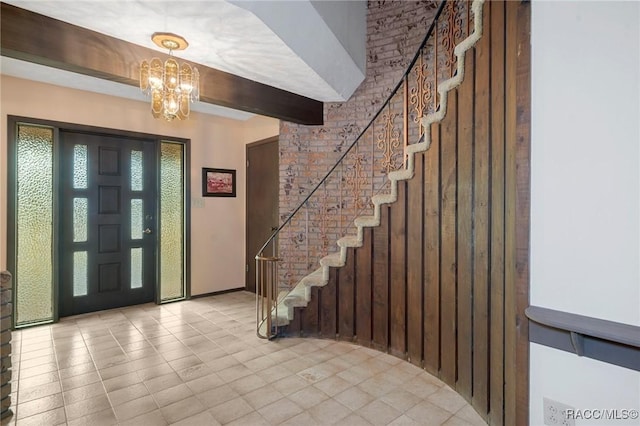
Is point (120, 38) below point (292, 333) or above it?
above

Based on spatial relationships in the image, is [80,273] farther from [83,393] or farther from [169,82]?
[169,82]

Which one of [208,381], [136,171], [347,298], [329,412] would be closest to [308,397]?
[329,412]

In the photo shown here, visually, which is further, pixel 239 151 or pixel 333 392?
pixel 239 151

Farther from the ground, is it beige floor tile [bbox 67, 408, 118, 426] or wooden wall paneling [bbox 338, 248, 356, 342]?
wooden wall paneling [bbox 338, 248, 356, 342]

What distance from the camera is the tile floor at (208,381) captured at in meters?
2.14

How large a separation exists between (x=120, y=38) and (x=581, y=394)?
366 centimetres

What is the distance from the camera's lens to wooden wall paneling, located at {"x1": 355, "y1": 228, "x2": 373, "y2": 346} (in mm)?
3164

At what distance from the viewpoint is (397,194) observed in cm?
292

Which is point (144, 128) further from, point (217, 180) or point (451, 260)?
point (451, 260)

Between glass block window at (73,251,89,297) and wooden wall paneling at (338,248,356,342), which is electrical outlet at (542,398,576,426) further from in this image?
glass block window at (73,251,89,297)

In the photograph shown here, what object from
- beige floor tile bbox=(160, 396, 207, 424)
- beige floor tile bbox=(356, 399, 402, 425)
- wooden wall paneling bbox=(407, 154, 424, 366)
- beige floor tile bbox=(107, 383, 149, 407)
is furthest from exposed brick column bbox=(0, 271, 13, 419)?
wooden wall paneling bbox=(407, 154, 424, 366)

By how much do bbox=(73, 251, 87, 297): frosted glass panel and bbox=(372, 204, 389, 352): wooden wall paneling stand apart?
3.52m

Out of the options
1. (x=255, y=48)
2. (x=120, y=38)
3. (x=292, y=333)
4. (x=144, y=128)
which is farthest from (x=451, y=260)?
(x=144, y=128)

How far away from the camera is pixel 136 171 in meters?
4.46
